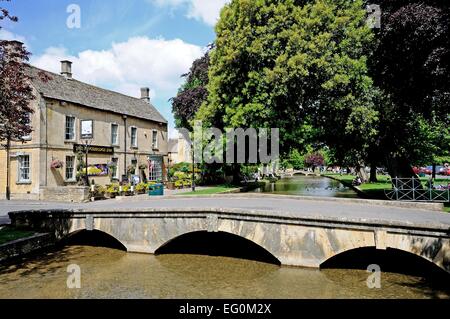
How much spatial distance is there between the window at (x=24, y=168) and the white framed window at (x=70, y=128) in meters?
3.17

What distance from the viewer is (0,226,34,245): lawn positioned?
41.3 feet

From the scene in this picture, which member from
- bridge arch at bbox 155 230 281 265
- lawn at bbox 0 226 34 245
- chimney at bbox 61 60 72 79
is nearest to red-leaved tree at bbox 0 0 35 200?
lawn at bbox 0 226 34 245

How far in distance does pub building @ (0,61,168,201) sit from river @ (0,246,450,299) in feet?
36.2

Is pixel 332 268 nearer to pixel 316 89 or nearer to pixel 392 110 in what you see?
pixel 392 110

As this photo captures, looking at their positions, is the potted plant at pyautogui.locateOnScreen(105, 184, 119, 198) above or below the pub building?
below

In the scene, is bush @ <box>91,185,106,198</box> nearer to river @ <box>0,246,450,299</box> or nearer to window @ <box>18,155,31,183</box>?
window @ <box>18,155,31,183</box>

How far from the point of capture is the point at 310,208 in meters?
14.1

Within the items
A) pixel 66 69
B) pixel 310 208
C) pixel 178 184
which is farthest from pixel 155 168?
pixel 310 208

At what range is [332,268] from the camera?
1134cm

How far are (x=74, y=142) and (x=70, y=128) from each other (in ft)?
3.68

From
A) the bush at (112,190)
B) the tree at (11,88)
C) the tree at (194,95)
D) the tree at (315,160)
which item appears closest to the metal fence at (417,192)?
the tree at (11,88)

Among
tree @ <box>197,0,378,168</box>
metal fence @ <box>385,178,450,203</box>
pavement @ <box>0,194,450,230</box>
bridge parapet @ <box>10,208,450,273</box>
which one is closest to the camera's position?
bridge parapet @ <box>10,208,450,273</box>

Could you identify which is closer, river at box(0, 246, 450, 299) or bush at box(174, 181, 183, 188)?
river at box(0, 246, 450, 299)

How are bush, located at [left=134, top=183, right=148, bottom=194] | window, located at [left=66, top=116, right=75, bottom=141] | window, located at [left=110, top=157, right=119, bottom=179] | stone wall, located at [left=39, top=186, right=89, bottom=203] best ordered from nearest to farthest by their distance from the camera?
stone wall, located at [left=39, top=186, right=89, bottom=203], window, located at [left=66, top=116, right=75, bottom=141], bush, located at [left=134, top=183, right=148, bottom=194], window, located at [left=110, top=157, right=119, bottom=179]
